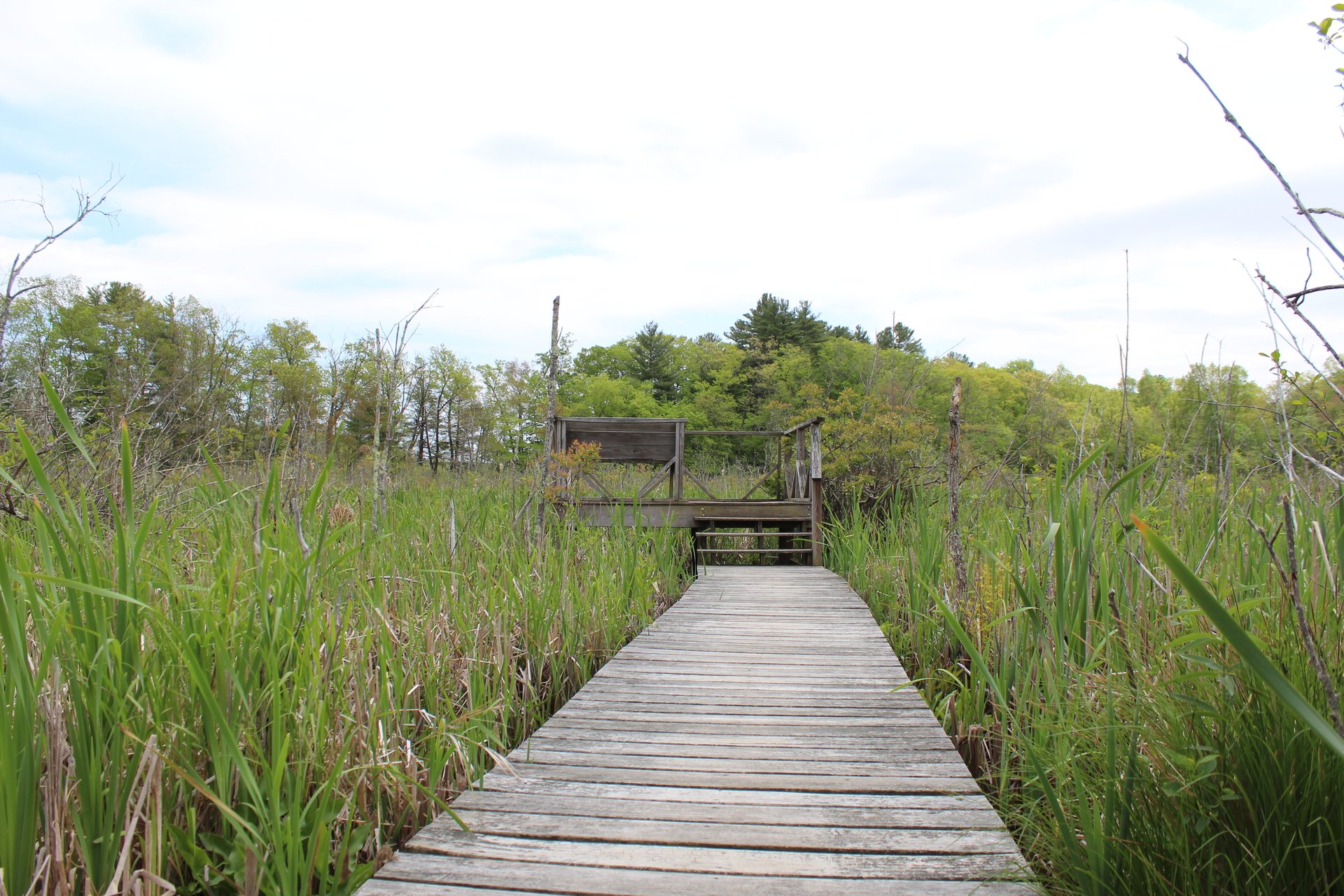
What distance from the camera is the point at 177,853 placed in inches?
58.2

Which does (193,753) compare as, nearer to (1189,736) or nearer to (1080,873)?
(1080,873)

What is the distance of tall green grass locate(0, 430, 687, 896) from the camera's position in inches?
48.3

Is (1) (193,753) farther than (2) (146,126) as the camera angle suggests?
No

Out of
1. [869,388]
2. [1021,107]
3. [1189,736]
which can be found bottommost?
[1189,736]

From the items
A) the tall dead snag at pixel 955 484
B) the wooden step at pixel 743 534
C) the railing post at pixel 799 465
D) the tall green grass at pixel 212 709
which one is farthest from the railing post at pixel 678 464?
the tall green grass at pixel 212 709

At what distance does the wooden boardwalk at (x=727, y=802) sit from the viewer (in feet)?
5.06

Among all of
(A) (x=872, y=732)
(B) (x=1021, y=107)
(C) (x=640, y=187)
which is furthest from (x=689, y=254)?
(A) (x=872, y=732)

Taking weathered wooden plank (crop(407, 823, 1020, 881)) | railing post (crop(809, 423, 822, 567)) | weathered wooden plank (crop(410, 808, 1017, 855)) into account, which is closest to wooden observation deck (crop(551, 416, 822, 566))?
Answer: railing post (crop(809, 423, 822, 567))

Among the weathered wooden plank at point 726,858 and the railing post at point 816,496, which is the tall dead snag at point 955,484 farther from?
the railing post at point 816,496

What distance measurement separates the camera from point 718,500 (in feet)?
31.6

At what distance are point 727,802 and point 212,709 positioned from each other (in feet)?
4.45

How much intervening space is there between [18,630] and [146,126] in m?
6.10

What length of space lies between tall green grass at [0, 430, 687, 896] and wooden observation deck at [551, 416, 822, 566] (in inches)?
190

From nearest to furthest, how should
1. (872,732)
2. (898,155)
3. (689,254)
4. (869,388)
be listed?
(872,732), (869,388), (898,155), (689,254)
